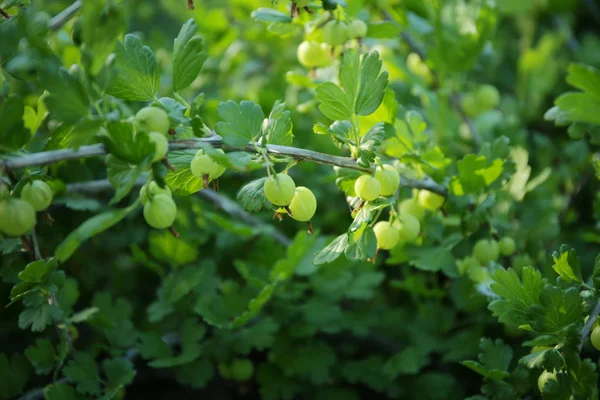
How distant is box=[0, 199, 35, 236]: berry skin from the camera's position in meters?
0.70

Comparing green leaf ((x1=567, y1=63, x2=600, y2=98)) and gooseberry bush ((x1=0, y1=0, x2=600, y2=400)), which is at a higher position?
green leaf ((x1=567, y1=63, x2=600, y2=98))

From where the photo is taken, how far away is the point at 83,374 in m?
1.02

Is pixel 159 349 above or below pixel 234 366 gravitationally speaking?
above

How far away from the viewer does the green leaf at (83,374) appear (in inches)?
39.8

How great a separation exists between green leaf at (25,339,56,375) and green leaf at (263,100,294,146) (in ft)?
1.96

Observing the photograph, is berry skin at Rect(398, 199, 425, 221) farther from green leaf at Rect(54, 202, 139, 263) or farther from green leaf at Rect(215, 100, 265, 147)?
green leaf at Rect(54, 202, 139, 263)

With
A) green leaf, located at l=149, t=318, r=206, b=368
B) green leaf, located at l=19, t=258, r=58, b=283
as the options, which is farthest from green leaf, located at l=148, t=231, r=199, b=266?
green leaf, located at l=19, t=258, r=58, b=283

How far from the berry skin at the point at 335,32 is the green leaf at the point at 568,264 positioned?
1.66 ft

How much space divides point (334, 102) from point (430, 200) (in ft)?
1.02

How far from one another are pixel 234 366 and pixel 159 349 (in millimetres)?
206

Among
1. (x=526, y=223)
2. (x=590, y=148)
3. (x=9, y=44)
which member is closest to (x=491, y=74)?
(x=590, y=148)

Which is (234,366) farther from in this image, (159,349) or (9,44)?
(9,44)

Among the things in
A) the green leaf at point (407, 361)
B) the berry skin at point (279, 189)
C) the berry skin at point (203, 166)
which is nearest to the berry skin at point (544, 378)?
the green leaf at point (407, 361)

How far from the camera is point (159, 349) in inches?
44.5
